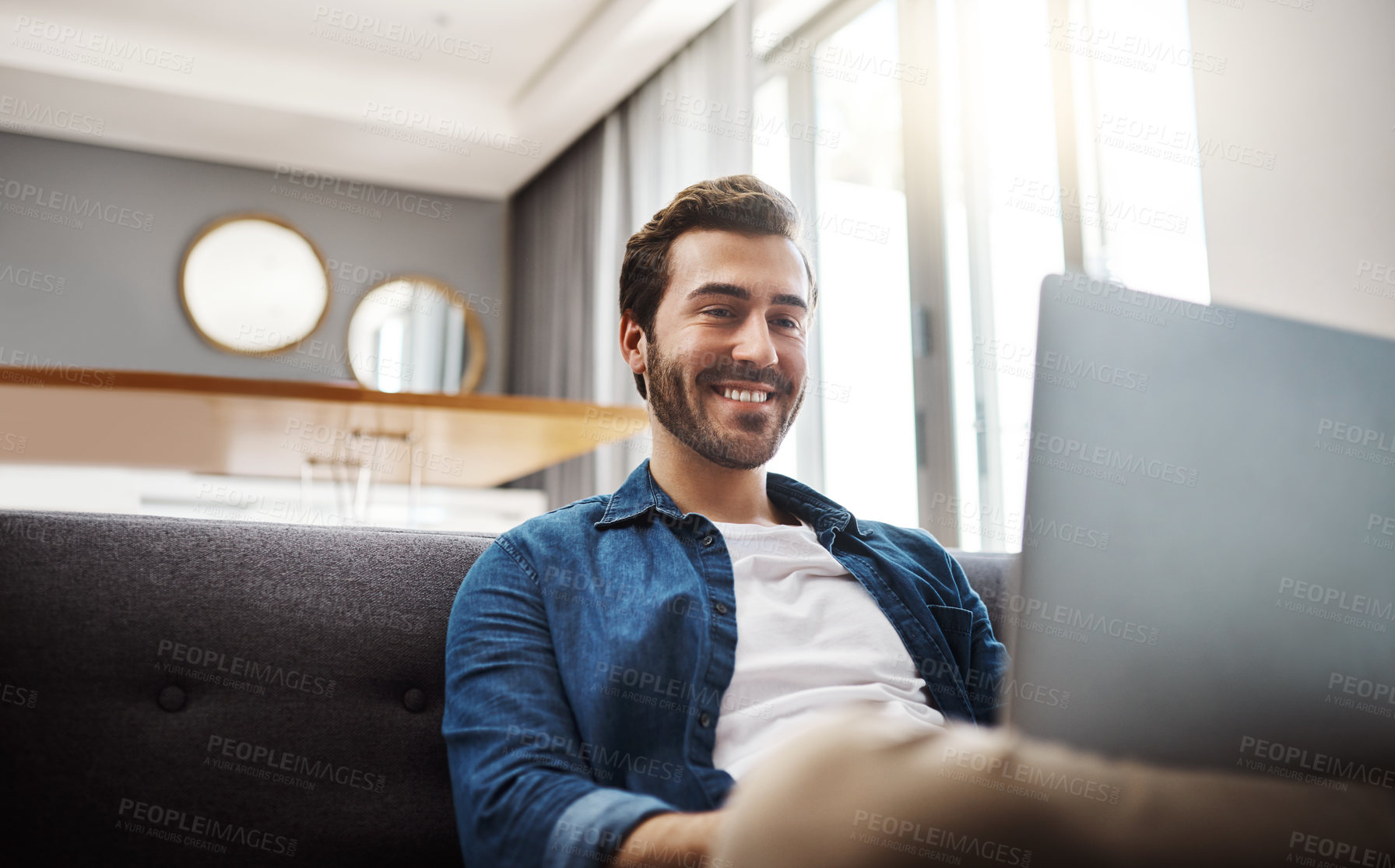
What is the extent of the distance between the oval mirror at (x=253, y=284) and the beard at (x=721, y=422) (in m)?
4.61

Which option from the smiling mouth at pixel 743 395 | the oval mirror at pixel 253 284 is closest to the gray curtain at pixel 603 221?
the oval mirror at pixel 253 284

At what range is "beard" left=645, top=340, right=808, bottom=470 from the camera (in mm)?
1216

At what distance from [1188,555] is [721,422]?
722 millimetres

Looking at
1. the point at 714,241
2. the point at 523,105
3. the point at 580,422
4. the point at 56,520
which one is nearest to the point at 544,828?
the point at 56,520

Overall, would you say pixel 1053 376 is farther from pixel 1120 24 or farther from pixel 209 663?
pixel 1120 24

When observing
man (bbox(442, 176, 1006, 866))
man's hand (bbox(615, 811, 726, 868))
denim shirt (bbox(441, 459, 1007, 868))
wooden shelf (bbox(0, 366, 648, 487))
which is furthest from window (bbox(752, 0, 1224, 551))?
man's hand (bbox(615, 811, 726, 868))

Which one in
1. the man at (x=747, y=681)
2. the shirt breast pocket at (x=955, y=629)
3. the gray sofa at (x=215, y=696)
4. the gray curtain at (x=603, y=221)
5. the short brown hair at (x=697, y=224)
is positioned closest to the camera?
the man at (x=747, y=681)

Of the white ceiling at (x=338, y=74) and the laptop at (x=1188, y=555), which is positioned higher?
the white ceiling at (x=338, y=74)

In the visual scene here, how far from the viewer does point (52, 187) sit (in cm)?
496

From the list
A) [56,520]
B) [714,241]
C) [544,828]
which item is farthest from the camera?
[714,241]

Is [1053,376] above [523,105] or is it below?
below

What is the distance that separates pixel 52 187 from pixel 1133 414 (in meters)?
5.78

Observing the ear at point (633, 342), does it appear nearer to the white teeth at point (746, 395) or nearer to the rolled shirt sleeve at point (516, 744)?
the white teeth at point (746, 395)

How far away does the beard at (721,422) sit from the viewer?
1.22 meters
